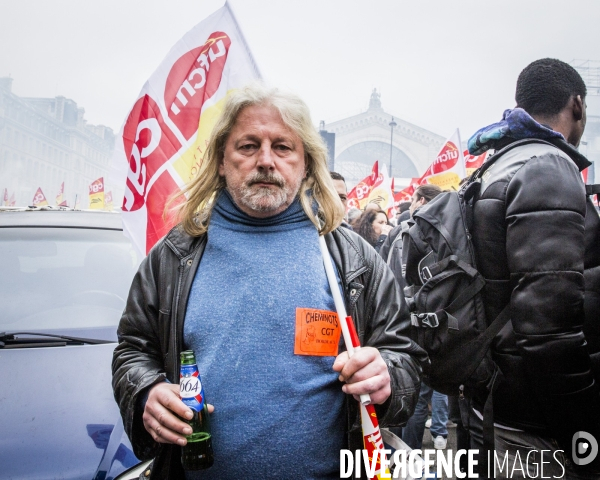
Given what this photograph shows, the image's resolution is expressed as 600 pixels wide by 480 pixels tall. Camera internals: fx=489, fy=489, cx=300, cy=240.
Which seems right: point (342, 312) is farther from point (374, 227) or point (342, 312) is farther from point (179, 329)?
point (374, 227)

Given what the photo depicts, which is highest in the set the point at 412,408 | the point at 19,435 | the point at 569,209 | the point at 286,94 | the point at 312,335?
the point at 286,94

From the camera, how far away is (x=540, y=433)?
169 cm

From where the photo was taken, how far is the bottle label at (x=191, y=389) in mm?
1376

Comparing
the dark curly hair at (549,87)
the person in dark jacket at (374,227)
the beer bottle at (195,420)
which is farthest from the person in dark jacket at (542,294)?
the person in dark jacket at (374,227)

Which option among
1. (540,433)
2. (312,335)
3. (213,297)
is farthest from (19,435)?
(540,433)

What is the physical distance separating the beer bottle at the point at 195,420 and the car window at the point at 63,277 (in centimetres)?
142

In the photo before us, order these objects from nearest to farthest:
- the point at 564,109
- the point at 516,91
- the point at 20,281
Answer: the point at 564,109, the point at 516,91, the point at 20,281

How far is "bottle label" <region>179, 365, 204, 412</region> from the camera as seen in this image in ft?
4.51

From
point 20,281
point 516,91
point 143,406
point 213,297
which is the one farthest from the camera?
point 20,281

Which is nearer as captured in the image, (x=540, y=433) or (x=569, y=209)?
(x=569, y=209)

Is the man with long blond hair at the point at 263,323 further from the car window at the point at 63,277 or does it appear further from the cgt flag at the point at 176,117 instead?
the car window at the point at 63,277

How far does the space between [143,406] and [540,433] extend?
4.39ft

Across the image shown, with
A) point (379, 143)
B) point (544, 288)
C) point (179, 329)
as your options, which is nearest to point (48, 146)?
point (379, 143)

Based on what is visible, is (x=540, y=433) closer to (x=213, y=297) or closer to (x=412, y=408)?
(x=412, y=408)
